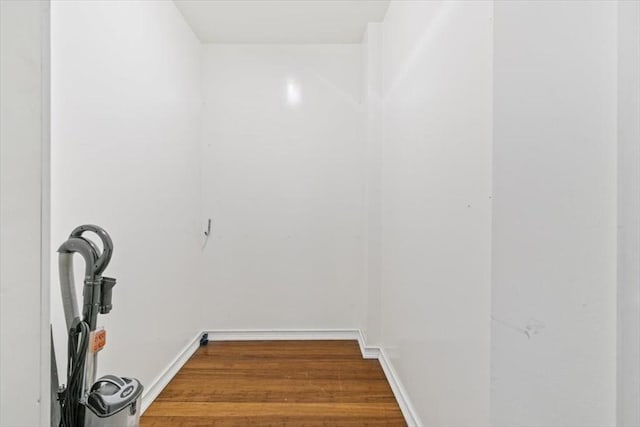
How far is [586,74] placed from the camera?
0.86 meters

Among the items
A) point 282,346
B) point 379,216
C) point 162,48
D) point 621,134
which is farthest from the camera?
point 282,346

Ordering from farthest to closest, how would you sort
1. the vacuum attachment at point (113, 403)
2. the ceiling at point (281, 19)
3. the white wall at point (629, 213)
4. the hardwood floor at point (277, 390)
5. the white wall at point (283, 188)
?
the white wall at point (283, 188) → the ceiling at point (281, 19) → the hardwood floor at point (277, 390) → the vacuum attachment at point (113, 403) → the white wall at point (629, 213)

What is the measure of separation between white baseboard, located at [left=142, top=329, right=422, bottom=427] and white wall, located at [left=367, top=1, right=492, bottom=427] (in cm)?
10

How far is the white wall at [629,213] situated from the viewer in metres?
0.81

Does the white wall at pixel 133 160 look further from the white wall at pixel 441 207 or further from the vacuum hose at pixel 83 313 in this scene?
the white wall at pixel 441 207

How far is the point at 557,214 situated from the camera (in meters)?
0.88

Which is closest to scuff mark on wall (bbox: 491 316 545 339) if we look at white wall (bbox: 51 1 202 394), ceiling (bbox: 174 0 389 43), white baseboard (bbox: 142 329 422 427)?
white baseboard (bbox: 142 329 422 427)

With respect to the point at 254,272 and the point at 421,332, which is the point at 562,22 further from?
the point at 254,272

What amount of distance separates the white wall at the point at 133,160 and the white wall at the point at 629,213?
1.81m

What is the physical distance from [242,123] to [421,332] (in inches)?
88.7
